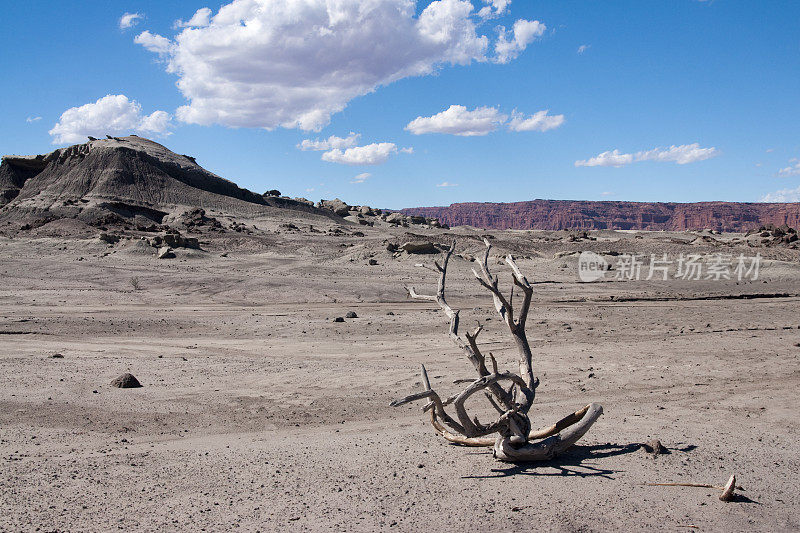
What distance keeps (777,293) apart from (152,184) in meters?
52.5

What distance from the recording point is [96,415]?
644 centimetres

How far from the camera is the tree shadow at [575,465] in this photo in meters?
4.75

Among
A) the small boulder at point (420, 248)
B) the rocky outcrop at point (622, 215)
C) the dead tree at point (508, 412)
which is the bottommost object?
the dead tree at point (508, 412)

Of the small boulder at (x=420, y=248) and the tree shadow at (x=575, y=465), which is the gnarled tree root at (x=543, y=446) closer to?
the tree shadow at (x=575, y=465)

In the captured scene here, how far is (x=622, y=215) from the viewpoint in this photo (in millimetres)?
154125

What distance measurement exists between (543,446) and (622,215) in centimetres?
16071

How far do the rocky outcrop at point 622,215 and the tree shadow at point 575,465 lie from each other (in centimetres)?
13477

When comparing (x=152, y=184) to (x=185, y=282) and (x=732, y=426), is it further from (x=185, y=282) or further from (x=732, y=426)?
(x=732, y=426)

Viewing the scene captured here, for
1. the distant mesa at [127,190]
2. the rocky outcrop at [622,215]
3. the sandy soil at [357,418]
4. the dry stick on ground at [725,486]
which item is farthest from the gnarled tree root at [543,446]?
the rocky outcrop at [622,215]

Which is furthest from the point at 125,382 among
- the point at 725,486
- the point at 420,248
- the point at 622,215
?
the point at 622,215

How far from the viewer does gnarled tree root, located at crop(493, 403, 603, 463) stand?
16.0ft

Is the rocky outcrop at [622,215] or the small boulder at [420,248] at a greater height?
the rocky outcrop at [622,215]

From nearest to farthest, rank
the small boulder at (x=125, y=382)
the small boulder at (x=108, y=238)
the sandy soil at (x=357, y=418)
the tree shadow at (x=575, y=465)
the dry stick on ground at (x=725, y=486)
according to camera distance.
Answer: the sandy soil at (x=357, y=418), the dry stick on ground at (x=725, y=486), the tree shadow at (x=575, y=465), the small boulder at (x=125, y=382), the small boulder at (x=108, y=238)

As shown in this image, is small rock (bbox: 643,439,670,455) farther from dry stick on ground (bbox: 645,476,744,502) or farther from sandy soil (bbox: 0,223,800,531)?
dry stick on ground (bbox: 645,476,744,502)
